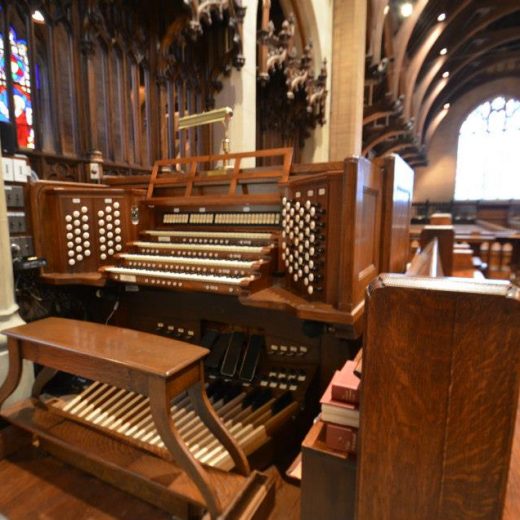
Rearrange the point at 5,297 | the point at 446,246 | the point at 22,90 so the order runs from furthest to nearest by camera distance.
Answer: the point at 446,246, the point at 22,90, the point at 5,297

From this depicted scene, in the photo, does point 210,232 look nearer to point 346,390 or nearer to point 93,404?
point 93,404

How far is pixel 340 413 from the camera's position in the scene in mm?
1041

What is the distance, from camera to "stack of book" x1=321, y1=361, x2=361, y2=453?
1.02m

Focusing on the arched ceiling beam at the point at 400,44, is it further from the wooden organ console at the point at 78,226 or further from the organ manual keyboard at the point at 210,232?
the wooden organ console at the point at 78,226

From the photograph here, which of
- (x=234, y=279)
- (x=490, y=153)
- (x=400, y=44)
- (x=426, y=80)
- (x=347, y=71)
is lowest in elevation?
(x=234, y=279)

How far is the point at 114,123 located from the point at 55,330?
228 cm

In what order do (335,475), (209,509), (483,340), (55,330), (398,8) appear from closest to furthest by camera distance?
(483,340) < (335,475) < (209,509) < (55,330) < (398,8)

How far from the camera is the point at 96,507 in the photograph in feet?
4.91

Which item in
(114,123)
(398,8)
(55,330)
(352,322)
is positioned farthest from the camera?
(398,8)

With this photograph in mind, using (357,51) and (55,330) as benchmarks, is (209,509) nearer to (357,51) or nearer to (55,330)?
(55,330)

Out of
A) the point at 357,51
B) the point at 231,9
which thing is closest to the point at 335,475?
the point at 231,9

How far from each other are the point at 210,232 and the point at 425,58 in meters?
12.0

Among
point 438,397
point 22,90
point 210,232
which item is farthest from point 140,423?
point 22,90

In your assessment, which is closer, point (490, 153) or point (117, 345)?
point (117, 345)
